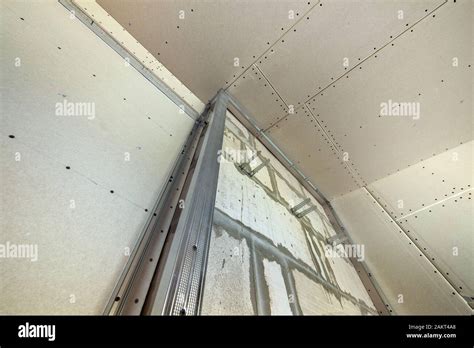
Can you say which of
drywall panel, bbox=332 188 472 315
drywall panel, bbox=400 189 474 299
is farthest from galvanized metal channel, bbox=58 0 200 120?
drywall panel, bbox=400 189 474 299

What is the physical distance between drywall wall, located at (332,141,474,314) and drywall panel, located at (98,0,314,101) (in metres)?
1.93

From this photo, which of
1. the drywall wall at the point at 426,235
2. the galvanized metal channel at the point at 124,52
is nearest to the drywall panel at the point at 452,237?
the drywall wall at the point at 426,235

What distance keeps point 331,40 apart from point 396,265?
2.19 m

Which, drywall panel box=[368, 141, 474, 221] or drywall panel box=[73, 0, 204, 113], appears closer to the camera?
drywall panel box=[73, 0, 204, 113]

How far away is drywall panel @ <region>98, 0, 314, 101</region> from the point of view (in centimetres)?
145

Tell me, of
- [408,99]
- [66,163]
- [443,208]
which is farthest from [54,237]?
[443,208]

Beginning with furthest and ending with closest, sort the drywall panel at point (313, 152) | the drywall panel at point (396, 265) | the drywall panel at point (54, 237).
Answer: the drywall panel at point (313, 152), the drywall panel at point (396, 265), the drywall panel at point (54, 237)

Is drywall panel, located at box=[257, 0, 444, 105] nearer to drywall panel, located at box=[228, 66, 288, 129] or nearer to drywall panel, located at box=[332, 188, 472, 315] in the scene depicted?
drywall panel, located at box=[228, 66, 288, 129]

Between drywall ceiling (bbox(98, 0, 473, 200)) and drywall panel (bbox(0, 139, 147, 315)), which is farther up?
drywall ceiling (bbox(98, 0, 473, 200))

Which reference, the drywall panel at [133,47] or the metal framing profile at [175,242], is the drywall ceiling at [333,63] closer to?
the drywall panel at [133,47]

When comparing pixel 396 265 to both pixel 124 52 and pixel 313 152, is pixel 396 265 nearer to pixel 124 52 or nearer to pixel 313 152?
pixel 313 152

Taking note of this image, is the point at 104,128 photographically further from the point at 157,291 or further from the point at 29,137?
the point at 157,291

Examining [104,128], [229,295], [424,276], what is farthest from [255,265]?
[424,276]

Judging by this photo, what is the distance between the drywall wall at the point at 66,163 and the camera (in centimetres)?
55
